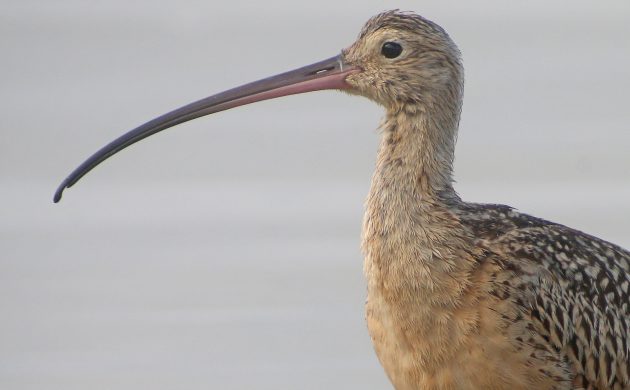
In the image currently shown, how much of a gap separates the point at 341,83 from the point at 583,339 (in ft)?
4.16

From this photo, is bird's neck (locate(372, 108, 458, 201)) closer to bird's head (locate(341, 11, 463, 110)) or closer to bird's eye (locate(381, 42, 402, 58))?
bird's head (locate(341, 11, 463, 110))

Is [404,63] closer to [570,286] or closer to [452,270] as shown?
[452,270]

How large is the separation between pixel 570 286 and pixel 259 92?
133cm

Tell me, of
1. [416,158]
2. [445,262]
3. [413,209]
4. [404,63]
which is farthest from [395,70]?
[445,262]

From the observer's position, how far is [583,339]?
6.00 meters

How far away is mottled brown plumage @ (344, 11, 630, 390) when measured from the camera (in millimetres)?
5812

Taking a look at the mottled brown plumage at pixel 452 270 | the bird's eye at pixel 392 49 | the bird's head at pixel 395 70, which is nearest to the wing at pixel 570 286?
the mottled brown plumage at pixel 452 270

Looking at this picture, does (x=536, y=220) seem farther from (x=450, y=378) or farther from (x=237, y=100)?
(x=237, y=100)

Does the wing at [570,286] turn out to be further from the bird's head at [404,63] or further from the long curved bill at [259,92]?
the long curved bill at [259,92]

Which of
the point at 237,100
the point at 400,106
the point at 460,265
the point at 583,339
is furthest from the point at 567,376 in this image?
the point at 237,100

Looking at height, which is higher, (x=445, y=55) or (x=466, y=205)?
(x=445, y=55)

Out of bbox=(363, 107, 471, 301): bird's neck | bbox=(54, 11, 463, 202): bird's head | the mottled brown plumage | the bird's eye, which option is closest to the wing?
the mottled brown plumage

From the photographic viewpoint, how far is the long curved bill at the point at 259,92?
610 centimetres

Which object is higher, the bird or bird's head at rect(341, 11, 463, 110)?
bird's head at rect(341, 11, 463, 110)
